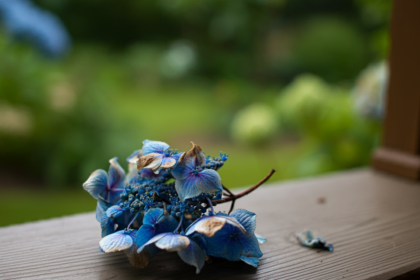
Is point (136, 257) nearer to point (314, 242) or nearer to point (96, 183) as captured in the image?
point (96, 183)

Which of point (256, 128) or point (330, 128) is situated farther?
point (256, 128)

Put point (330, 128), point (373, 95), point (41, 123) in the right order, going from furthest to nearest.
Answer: point (41, 123) < point (330, 128) < point (373, 95)

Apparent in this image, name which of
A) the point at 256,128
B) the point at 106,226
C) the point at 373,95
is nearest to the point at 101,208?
the point at 106,226

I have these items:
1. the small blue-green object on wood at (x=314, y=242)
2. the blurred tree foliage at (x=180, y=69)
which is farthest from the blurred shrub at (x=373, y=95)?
the small blue-green object on wood at (x=314, y=242)

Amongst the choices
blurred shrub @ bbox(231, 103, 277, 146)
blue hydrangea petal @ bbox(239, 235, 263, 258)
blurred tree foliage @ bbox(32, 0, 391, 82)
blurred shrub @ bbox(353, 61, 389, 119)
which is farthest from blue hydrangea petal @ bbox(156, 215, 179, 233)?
blurred tree foliage @ bbox(32, 0, 391, 82)

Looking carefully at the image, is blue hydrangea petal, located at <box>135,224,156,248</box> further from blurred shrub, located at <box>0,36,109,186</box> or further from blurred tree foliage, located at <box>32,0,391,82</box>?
blurred tree foliage, located at <box>32,0,391,82</box>

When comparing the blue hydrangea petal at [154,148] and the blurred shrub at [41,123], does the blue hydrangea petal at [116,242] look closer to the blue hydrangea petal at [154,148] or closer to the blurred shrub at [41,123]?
the blue hydrangea petal at [154,148]
